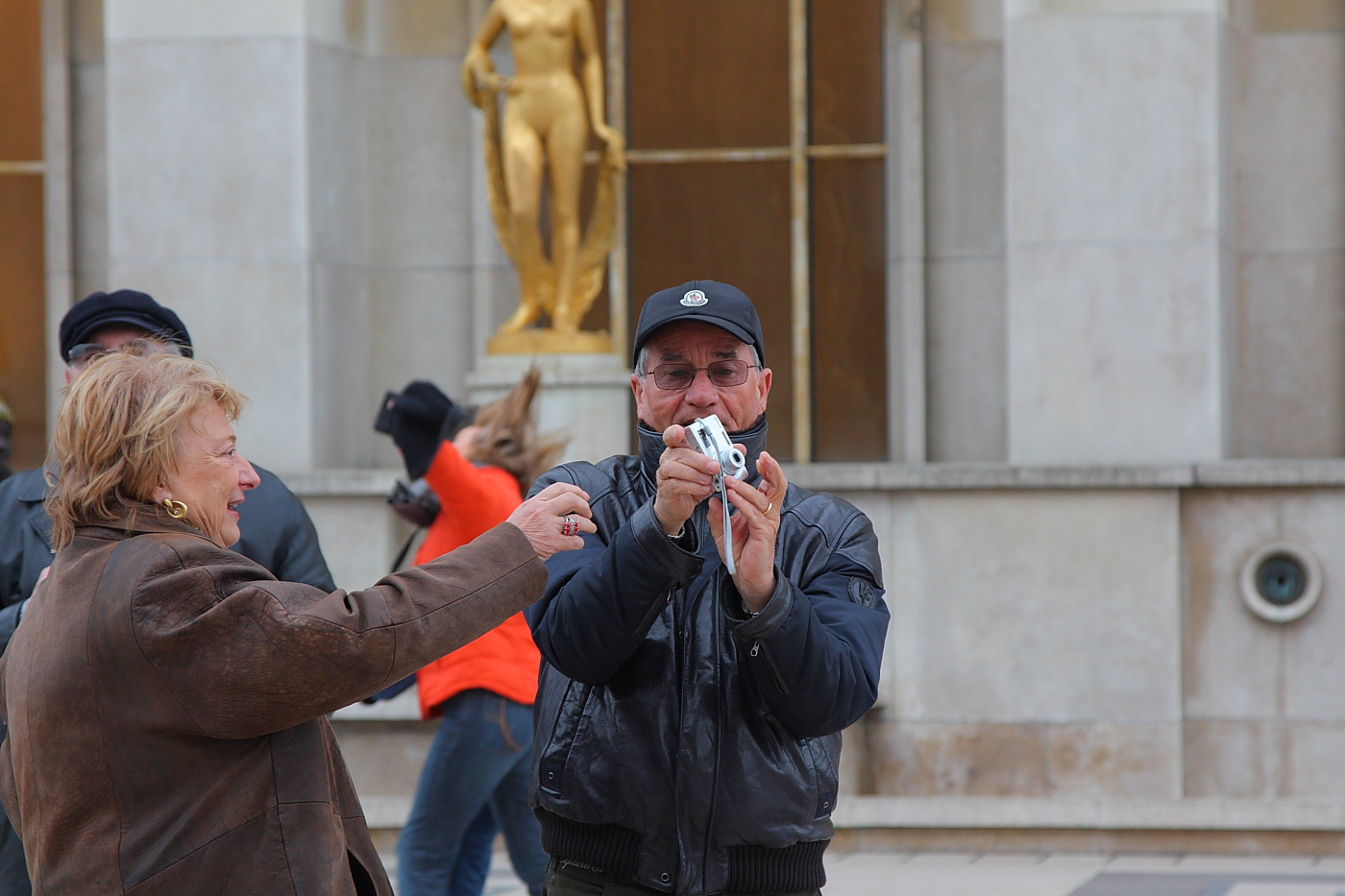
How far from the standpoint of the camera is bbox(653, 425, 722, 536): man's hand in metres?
2.58

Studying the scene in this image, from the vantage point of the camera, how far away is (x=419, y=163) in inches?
431

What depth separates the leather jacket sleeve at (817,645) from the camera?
259cm

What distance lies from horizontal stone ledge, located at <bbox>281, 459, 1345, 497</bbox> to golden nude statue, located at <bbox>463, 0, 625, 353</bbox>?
142 cm

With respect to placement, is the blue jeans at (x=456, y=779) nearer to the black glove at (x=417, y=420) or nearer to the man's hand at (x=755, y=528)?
the black glove at (x=417, y=420)

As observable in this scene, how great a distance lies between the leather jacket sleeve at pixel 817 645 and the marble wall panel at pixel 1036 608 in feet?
19.5

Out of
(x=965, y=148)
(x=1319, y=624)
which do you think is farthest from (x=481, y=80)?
(x=1319, y=624)

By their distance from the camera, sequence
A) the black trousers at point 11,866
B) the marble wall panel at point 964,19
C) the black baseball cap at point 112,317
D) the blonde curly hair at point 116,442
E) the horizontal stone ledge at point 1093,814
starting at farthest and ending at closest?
the marble wall panel at point 964,19 < the horizontal stone ledge at point 1093,814 < the black baseball cap at point 112,317 < the black trousers at point 11,866 < the blonde curly hair at point 116,442

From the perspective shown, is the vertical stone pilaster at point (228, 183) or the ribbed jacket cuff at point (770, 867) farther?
the vertical stone pilaster at point (228, 183)

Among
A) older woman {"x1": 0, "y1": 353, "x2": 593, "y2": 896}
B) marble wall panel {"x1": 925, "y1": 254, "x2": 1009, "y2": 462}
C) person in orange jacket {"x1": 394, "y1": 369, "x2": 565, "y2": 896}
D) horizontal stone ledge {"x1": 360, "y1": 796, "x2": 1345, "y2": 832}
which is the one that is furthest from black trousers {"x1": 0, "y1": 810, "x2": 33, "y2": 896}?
marble wall panel {"x1": 925, "y1": 254, "x2": 1009, "y2": 462}

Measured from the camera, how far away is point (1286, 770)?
29.0ft

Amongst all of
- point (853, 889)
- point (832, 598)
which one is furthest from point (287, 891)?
point (853, 889)

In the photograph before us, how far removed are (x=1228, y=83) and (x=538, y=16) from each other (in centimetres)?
405

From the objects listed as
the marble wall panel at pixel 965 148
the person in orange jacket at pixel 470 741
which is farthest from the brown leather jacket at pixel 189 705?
the marble wall panel at pixel 965 148

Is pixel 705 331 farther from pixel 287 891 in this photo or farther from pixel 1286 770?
pixel 1286 770
